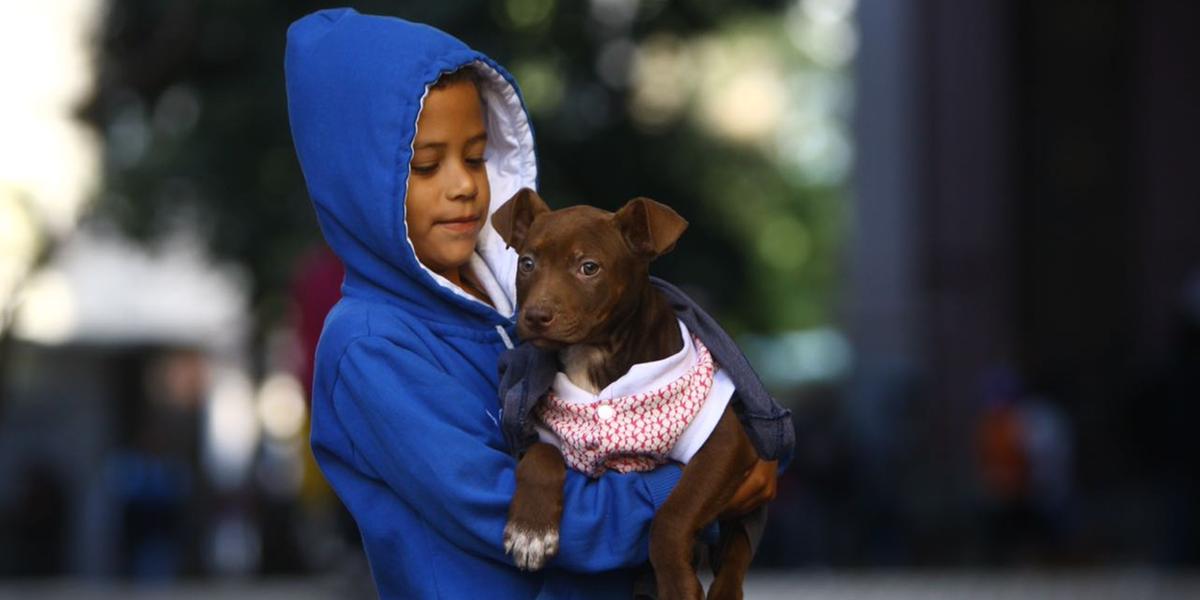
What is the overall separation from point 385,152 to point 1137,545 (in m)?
14.9

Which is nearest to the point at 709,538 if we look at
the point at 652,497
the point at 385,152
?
the point at 652,497

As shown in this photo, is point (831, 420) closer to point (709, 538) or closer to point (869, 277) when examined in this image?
point (869, 277)

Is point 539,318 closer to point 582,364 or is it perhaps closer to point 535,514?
point 582,364

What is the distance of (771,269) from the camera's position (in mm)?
20984

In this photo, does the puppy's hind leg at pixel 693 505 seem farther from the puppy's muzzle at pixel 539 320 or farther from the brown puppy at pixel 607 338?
the puppy's muzzle at pixel 539 320

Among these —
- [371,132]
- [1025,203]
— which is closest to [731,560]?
[371,132]

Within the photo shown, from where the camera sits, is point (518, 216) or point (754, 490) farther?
point (518, 216)

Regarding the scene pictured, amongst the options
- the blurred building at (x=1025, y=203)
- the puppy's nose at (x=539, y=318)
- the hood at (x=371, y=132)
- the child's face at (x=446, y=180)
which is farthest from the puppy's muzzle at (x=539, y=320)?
the blurred building at (x=1025, y=203)

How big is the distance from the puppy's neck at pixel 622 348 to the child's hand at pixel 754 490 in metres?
0.24

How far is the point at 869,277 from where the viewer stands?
809 inches

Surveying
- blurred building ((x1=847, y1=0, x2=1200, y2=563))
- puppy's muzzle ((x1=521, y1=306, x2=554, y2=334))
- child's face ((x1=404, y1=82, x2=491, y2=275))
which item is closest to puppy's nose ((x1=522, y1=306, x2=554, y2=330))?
puppy's muzzle ((x1=521, y1=306, x2=554, y2=334))

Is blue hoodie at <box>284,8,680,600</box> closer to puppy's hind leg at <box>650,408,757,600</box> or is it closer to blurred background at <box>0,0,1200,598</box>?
puppy's hind leg at <box>650,408,757,600</box>

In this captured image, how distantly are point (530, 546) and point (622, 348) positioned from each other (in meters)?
0.38

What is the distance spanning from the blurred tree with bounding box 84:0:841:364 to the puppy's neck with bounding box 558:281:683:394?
11102 mm
